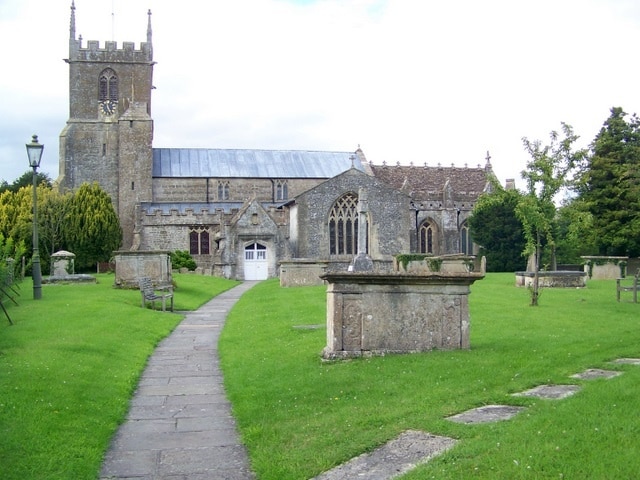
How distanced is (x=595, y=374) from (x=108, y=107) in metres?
54.1

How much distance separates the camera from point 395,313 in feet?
36.1

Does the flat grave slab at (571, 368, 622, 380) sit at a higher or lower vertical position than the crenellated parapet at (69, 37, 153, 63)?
lower

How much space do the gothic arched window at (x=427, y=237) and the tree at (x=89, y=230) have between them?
22.4m

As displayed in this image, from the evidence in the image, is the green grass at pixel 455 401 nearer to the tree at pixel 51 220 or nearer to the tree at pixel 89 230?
the tree at pixel 89 230

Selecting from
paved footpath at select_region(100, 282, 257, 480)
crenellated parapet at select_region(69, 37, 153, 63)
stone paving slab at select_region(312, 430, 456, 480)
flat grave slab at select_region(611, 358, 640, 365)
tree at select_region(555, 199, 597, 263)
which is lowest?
paved footpath at select_region(100, 282, 257, 480)

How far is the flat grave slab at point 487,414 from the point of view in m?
7.02

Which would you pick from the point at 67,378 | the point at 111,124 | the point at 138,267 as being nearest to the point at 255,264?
the point at 111,124

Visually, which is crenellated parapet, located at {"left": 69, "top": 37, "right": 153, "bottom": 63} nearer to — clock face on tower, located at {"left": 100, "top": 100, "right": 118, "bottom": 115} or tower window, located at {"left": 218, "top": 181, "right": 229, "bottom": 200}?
clock face on tower, located at {"left": 100, "top": 100, "right": 118, "bottom": 115}

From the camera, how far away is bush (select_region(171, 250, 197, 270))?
4319cm

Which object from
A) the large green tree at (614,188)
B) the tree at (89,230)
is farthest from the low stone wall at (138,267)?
the large green tree at (614,188)

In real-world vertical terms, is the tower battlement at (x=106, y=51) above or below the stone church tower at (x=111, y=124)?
above

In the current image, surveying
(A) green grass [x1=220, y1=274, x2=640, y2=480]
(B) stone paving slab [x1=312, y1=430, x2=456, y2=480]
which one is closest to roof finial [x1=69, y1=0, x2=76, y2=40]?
(A) green grass [x1=220, y1=274, x2=640, y2=480]

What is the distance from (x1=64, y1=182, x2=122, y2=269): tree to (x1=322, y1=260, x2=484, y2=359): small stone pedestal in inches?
1499

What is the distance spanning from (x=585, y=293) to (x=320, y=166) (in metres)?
39.7
